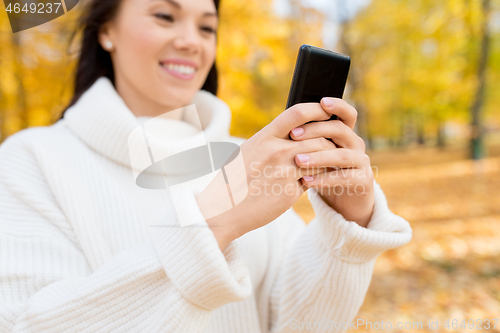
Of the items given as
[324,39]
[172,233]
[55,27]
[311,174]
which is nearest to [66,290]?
[172,233]

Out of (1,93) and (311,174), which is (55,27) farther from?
(311,174)

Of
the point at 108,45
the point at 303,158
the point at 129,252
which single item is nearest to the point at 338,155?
the point at 303,158

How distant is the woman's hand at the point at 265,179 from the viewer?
34.5 inches

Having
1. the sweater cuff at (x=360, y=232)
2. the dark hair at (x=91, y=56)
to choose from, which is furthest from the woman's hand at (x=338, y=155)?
the dark hair at (x=91, y=56)

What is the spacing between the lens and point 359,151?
0.97 metres

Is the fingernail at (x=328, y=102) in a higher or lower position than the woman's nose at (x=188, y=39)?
lower

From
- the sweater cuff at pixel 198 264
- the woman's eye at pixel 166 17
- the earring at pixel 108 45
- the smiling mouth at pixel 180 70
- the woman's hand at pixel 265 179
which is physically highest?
the woman's eye at pixel 166 17

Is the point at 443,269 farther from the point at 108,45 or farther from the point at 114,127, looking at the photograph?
the point at 108,45

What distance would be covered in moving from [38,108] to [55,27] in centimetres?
160

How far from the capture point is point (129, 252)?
3.15 ft

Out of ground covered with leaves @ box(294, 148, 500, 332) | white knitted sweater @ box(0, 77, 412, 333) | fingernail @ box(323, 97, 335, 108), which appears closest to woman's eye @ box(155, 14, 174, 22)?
white knitted sweater @ box(0, 77, 412, 333)

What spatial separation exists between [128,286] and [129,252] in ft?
0.33

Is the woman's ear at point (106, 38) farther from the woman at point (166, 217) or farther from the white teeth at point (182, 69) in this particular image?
the white teeth at point (182, 69)

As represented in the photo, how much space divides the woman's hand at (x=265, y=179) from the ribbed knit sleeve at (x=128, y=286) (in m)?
0.07
